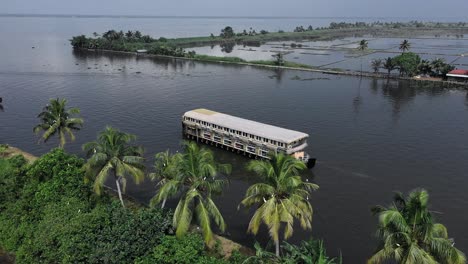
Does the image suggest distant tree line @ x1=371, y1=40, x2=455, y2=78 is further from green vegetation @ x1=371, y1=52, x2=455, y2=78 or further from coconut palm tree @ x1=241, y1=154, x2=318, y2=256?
coconut palm tree @ x1=241, y1=154, x2=318, y2=256

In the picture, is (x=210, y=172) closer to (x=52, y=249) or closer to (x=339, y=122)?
(x=52, y=249)

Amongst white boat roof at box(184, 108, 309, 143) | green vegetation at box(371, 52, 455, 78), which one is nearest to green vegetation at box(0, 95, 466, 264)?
white boat roof at box(184, 108, 309, 143)

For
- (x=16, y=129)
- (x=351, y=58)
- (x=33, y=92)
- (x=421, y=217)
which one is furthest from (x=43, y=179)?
(x=351, y=58)

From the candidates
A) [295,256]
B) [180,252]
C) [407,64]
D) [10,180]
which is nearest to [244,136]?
[10,180]

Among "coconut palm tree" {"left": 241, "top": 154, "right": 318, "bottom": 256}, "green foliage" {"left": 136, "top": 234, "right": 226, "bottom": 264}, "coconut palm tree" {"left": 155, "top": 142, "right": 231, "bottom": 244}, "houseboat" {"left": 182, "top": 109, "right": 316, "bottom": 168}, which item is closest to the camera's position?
"coconut palm tree" {"left": 241, "top": 154, "right": 318, "bottom": 256}

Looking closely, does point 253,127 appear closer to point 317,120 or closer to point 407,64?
point 317,120

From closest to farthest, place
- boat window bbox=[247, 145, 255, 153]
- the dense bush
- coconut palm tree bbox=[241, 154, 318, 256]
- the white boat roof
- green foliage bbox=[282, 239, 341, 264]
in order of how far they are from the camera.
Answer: green foliage bbox=[282, 239, 341, 264], coconut palm tree bbox=[241, 154, 318, 256], the dense bush, the white boat roof, boat window bbox=[247, 145, 255, 153]
